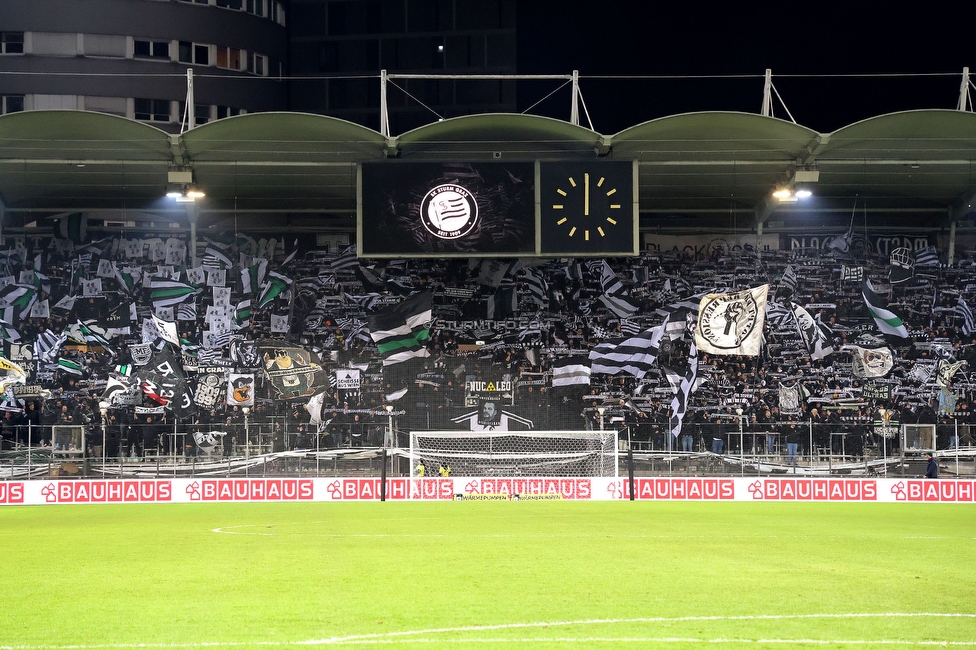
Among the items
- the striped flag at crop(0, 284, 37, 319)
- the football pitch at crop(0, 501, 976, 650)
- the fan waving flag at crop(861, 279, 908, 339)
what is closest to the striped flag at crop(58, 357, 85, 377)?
the striped flag at crop(0, 284, 37, 319)

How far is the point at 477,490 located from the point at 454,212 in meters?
6.74

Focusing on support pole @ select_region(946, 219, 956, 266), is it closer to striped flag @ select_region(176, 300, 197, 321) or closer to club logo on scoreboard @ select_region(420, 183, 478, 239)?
club logo on scoreboard @ select_region(420, 183, 478, 239)

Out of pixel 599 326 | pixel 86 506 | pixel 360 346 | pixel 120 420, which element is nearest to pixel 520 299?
pixel 599 326

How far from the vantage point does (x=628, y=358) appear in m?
36.2

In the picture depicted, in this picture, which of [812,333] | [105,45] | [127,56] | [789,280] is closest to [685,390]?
[812,333]

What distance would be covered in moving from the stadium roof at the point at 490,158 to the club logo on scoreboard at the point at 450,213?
1.75 meters

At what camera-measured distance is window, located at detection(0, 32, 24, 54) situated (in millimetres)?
48625

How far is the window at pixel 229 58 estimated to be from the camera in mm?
52094

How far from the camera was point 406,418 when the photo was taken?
109 ft

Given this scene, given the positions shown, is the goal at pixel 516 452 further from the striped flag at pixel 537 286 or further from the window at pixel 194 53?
the window at pixel 194 53

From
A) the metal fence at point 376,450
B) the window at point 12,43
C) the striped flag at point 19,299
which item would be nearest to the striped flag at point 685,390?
the metal fence at point 376,450

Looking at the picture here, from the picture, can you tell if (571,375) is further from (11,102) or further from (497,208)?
→ (11,102)

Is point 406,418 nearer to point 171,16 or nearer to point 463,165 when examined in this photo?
point 463,165

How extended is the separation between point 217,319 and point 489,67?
31.9 metres
